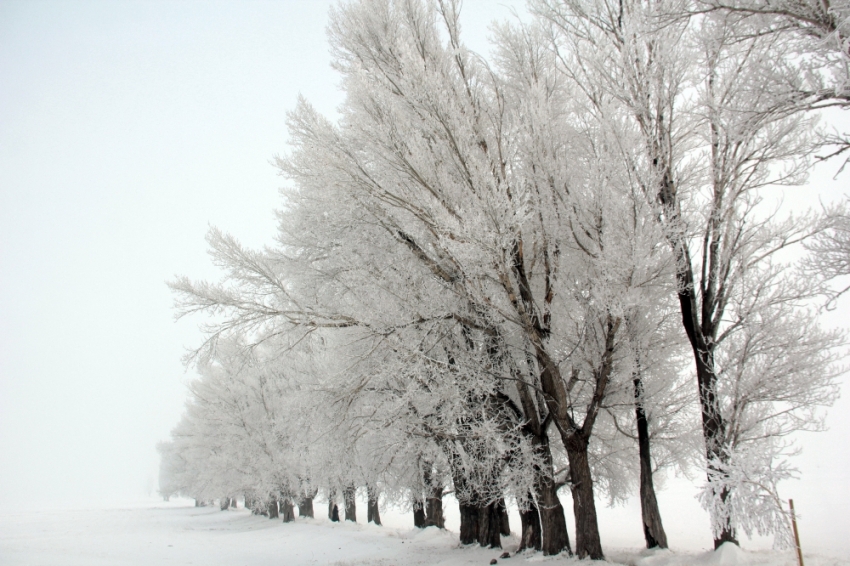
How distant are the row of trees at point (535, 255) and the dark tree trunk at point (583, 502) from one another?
0.03m

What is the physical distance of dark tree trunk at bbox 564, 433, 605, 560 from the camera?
23.4 ft

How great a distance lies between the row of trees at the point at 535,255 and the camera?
6.48 metres

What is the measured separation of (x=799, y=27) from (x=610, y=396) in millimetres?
6408

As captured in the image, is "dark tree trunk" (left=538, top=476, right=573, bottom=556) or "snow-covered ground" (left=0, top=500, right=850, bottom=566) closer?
"snow-covered ground" (left=0, top=500, right=850, bottom=566)

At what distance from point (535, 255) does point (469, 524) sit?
7.17 m

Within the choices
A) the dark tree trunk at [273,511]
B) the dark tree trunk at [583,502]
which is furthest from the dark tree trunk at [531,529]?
the dark tree trunk at [273,511]

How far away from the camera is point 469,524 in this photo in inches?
456

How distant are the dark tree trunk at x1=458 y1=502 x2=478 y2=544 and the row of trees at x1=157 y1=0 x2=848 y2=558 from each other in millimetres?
2394

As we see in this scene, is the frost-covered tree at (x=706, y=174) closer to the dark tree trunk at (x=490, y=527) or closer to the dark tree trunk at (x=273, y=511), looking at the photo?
the dark tree trunk at (x=490, y=527)

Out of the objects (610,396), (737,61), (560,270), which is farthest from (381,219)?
(737,61)

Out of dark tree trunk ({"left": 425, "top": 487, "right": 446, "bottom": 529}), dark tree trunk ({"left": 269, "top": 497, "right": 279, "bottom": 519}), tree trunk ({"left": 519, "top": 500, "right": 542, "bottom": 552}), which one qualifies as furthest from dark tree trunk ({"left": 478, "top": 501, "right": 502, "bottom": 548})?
dark tree trunk ({"left": 269, "top": 497, "right": 279, "bottom": 519})

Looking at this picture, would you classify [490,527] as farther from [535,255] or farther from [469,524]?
[535,255]

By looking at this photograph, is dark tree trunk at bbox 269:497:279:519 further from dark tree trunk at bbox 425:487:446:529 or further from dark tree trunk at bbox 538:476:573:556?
dark tree trunk at bbox 538:476:573:556

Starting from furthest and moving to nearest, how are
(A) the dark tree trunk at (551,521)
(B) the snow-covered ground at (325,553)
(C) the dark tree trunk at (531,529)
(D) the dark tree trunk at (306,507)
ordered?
(D) the dark tree trunk at (306,507)
(C) the dark tree trunk at (531,529)
(A) the dark tree trunk at (551,521)
(B) the snow-covered ground at (325,553)
